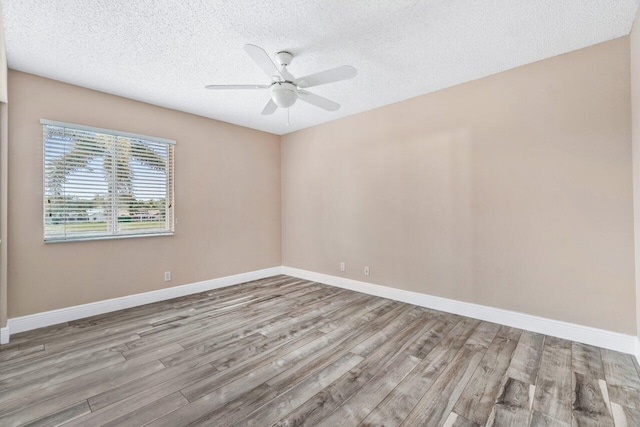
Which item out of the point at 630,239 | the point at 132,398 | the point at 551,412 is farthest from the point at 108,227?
the point at 630,239

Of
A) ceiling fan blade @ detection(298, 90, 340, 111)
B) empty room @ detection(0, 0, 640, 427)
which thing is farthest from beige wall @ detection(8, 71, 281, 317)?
ceiling fan blade @ detection(298, 90, 340, 111)

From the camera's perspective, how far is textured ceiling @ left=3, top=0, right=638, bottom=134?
6.55 feet

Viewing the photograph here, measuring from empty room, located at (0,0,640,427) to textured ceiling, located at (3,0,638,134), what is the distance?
20 millimetres

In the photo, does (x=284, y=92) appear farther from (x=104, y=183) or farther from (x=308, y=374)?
(x=104, y=183)

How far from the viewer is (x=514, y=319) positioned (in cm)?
287

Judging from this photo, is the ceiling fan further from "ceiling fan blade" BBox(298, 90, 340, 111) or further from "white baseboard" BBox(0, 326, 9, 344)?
"white baseboard" BBox(0, 326, 9, 344)

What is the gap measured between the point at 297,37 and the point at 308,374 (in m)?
2.63

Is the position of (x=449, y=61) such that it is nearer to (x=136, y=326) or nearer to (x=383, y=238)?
(x=383, y=238)

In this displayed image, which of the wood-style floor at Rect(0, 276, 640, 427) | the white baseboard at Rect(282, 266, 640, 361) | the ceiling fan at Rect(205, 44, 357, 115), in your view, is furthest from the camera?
the white baseboard at Rect(282, 266, 640, 361)

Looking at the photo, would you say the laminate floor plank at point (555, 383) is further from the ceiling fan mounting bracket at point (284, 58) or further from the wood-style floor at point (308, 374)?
the ceiling fan mounting bracket at point (284, 58)

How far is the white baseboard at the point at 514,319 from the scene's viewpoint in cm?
240

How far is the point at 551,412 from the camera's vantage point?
1.70 metres

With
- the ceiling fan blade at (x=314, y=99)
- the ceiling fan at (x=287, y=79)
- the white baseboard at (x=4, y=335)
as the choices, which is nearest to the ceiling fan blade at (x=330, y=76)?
the ceiling fan at (x=287, y=79)

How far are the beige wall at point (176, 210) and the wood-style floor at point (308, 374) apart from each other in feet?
1.81
